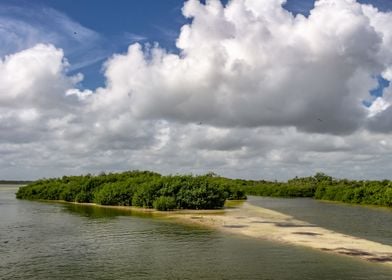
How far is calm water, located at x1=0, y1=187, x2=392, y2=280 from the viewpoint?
90.9ft

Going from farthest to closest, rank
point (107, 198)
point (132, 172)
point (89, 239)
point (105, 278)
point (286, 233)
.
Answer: point (132, 172) → point (107, 198) → point (286, 233) → point (89, 239) → point (105, 278)

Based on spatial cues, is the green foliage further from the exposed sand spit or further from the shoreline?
the exposed sand spit

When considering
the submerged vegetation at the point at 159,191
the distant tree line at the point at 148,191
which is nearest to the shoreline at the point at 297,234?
the distant tree line at the point at 148,191

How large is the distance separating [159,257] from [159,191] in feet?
144

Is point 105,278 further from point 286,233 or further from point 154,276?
point 286,233

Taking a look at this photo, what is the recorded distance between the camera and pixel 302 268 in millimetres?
29297

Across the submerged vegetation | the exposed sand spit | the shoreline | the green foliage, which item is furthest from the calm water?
the submerged vegetation

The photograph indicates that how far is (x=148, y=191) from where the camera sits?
78.0m

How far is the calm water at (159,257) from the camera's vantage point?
90.9ft

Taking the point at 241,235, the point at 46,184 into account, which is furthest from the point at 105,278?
the point at 46,184

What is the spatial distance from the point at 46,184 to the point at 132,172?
26.7m

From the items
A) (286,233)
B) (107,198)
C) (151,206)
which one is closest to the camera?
(286,233)

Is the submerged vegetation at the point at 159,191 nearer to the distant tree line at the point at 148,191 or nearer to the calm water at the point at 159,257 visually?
the distant tree line at the point at 148,191

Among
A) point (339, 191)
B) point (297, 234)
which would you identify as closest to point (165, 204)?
point (297, 234)
